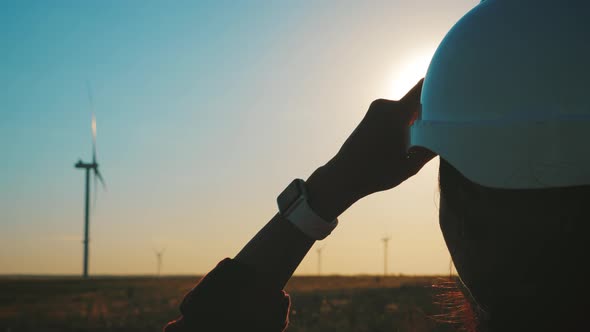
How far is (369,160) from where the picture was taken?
2320 mm

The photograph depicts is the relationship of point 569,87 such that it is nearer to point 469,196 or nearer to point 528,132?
point 528,132

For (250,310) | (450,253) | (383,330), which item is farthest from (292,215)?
(383,330)

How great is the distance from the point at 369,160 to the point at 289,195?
33 cm

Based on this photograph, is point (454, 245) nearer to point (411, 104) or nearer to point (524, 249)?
point (524, 249)

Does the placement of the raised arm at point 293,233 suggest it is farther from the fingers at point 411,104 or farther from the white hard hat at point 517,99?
the white hard hat at point 517,99

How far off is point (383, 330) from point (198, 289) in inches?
460

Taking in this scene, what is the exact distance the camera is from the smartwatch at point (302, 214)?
2336 mm

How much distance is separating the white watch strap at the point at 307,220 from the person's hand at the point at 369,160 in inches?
1.7

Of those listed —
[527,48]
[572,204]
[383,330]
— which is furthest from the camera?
[383,330]

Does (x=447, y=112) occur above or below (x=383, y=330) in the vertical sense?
above

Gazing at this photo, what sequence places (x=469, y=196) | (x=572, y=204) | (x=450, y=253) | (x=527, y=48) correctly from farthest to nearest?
(x=450, y=253)
(x=469, y=196)
(x=527, y=48)
(x=572, y=204)

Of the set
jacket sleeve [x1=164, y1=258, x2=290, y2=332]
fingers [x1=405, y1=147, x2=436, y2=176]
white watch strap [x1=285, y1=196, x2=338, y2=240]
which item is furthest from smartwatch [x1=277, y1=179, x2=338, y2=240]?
fingers [x1=405, y1=147, x2=436, y2=176]

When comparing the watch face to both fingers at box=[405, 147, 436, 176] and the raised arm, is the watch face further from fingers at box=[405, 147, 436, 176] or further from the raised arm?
fingers at box=[405, 147, 436, 176]

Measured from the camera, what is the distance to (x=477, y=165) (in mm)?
1864
